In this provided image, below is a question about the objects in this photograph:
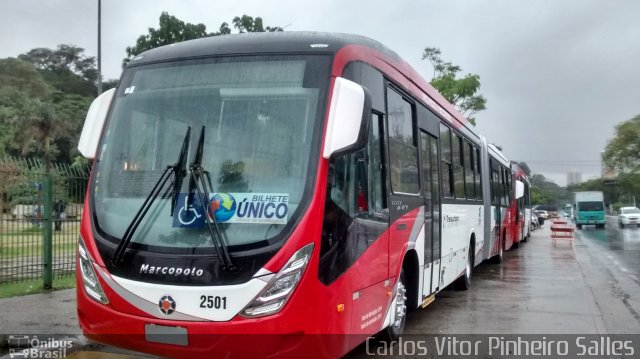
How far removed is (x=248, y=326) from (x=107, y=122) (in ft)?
7.75

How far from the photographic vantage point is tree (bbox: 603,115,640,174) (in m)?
72.8

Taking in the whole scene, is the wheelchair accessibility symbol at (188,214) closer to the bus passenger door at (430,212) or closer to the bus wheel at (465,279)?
the bus passenger door at (430,212)

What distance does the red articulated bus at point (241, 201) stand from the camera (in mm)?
4094

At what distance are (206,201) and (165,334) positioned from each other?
99 cm

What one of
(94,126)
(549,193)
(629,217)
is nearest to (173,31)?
(94,126)

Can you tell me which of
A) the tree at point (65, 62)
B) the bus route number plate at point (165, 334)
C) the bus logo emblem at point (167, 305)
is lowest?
the bus route number plate at point (165, 334)

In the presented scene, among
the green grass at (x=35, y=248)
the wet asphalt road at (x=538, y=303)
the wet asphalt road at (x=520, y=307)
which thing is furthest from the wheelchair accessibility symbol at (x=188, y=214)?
the green grass at (x=35, y=248)

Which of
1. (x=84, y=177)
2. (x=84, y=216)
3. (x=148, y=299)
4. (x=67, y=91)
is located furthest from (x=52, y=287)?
(x=67, y=91)

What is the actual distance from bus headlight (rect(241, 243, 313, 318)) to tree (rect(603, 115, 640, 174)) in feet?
A: 259

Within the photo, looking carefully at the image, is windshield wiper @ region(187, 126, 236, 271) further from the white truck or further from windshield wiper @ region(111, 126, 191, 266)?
the white truck

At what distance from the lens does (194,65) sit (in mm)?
4988

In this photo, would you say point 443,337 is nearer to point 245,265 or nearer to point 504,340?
point 504,340

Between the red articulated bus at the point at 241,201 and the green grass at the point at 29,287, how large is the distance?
15.2 feet

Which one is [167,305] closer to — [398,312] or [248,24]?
[398,312]
